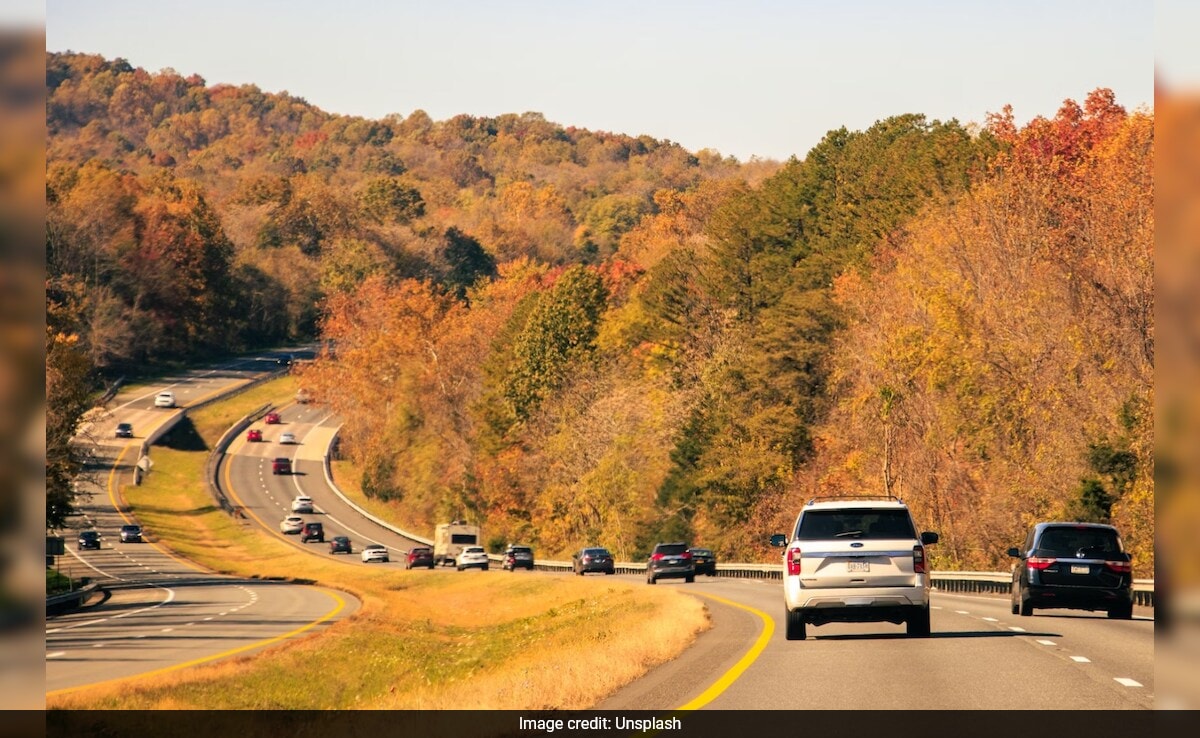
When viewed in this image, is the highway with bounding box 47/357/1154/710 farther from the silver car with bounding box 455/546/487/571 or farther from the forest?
the silver car with bounding box 455/546/487/571

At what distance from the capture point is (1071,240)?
70.2 metres

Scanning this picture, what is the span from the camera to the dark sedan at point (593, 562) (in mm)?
74500

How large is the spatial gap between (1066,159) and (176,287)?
103449mm

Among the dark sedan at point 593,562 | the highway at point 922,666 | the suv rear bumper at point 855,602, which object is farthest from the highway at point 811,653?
the dark sedan at point 593,562

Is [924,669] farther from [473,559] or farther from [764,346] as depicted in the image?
[764,346]

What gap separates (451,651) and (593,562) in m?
28.0

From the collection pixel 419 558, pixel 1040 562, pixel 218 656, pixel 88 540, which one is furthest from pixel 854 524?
pixel 88 540

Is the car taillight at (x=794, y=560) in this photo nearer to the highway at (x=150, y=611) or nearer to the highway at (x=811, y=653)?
the highway at (x=811, y=653)

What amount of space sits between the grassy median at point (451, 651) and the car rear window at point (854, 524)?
2814 millimetres

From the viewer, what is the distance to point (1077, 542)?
28.7 metres

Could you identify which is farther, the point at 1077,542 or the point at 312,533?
the point at 312,533

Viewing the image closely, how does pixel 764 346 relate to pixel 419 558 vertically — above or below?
above

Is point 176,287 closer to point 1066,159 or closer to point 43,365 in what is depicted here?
point 1066,159

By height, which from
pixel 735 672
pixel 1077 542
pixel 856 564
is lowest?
pixel 735 672
